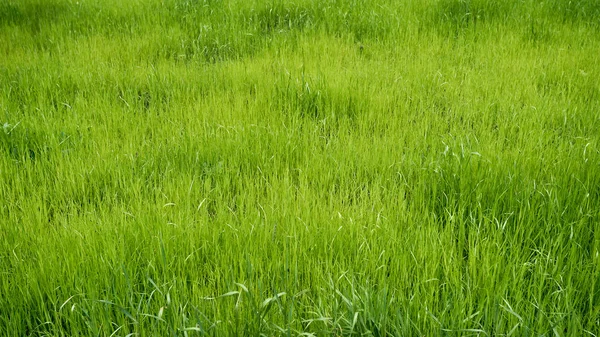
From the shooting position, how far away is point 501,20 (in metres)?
4.86

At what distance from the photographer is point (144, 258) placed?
187 centimetres

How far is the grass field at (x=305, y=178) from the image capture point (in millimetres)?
1603

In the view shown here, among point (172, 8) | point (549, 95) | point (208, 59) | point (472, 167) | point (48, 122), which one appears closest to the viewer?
point (472, 167)

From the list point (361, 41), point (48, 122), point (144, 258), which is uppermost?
point (361, 41)

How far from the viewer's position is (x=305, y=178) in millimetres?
2434

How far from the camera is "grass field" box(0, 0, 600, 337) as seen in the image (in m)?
1.60

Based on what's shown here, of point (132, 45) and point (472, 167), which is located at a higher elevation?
point (132, 45)

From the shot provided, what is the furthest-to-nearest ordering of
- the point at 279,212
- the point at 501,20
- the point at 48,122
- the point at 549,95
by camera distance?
the point at 501,20 → the point at 549,95 → the point at 48,122 → the point at 279,212

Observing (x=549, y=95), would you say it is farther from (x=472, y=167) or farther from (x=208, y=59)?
(x=208, y=59)

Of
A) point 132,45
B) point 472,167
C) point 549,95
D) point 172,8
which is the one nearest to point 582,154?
point 472,167

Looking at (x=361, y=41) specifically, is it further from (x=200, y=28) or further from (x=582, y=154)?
(x=582, y=154)

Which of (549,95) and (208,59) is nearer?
(549,95)

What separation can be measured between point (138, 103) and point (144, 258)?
6.19 ft

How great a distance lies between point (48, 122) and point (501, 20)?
428cm
